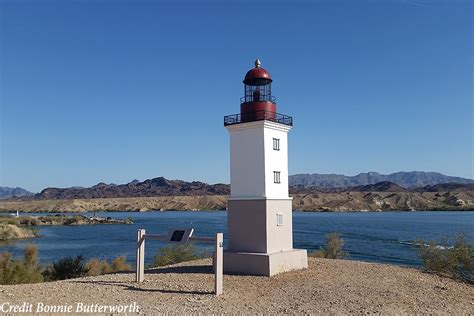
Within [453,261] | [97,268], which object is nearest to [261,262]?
[453,261]

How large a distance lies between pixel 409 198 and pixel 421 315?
135 meters

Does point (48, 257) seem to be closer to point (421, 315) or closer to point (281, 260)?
point (281, 260)

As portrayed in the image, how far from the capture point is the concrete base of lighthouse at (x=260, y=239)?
1636 centimetres

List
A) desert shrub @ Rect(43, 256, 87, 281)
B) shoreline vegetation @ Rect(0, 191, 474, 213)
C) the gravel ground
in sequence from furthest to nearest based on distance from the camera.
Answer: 1. shoreline vegetation @ Rect(0, 191, 474, 213)
2. desert shrub @ Rect(43, 256, 87, 281)
3. the gravel ground

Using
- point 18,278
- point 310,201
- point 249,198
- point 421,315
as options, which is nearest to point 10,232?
point 18,278

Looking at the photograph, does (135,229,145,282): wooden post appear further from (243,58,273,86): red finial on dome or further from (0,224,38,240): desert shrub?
(0,224,38,240): desert shrub

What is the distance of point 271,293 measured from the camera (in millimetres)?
13375

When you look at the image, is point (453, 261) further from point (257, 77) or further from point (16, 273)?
point (16, 273)

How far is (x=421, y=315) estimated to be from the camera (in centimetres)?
1120

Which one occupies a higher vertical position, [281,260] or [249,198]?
[249,198]

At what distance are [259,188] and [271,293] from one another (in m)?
4.68

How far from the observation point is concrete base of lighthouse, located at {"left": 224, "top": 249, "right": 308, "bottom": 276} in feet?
52.7

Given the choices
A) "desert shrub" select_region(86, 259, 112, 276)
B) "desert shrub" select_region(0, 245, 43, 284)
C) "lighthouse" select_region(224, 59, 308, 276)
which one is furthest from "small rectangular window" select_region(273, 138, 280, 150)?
"desert shrub" select_region(0, 245, 43, 284)

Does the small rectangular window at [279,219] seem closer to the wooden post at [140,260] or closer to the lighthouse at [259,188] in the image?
the lighthouse at [259,188]
